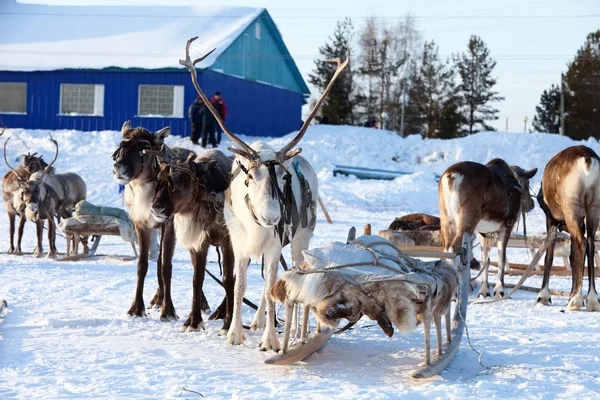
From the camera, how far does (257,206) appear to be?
6648 mm

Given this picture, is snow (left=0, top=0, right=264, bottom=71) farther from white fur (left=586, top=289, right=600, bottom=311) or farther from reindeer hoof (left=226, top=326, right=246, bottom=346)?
reindeer hoof (left=226, top=326, right=246, bottom=346)

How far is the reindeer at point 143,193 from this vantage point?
833 cm

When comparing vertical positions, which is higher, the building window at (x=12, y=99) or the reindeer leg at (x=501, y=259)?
the building window at (x=12, y=99)

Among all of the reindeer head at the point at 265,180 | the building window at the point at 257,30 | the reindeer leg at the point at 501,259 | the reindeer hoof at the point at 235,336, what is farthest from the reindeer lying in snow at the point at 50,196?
the building window at the point at 257,30

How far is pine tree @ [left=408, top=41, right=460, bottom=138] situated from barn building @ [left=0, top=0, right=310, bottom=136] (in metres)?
18.1

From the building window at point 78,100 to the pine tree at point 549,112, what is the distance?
38.0m

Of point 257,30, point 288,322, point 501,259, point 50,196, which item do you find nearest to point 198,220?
point 288,322

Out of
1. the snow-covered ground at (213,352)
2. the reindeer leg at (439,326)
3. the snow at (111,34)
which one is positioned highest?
the snow at (111,34)

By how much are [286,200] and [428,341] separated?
180 centimetres

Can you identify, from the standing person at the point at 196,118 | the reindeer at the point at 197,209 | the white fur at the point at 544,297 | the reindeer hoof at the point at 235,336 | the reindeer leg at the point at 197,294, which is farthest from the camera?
the standing person at the point at 196,118

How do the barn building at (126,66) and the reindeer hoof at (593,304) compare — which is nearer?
Answer: the reindeer hoof at (593,304)

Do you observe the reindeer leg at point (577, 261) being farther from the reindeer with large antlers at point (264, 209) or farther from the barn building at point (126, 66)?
the barn building at point (126, 66)

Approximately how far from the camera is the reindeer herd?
6.95m

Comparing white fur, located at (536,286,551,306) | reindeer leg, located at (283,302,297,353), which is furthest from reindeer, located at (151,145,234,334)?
white fur, located at (536,286,551,306)
